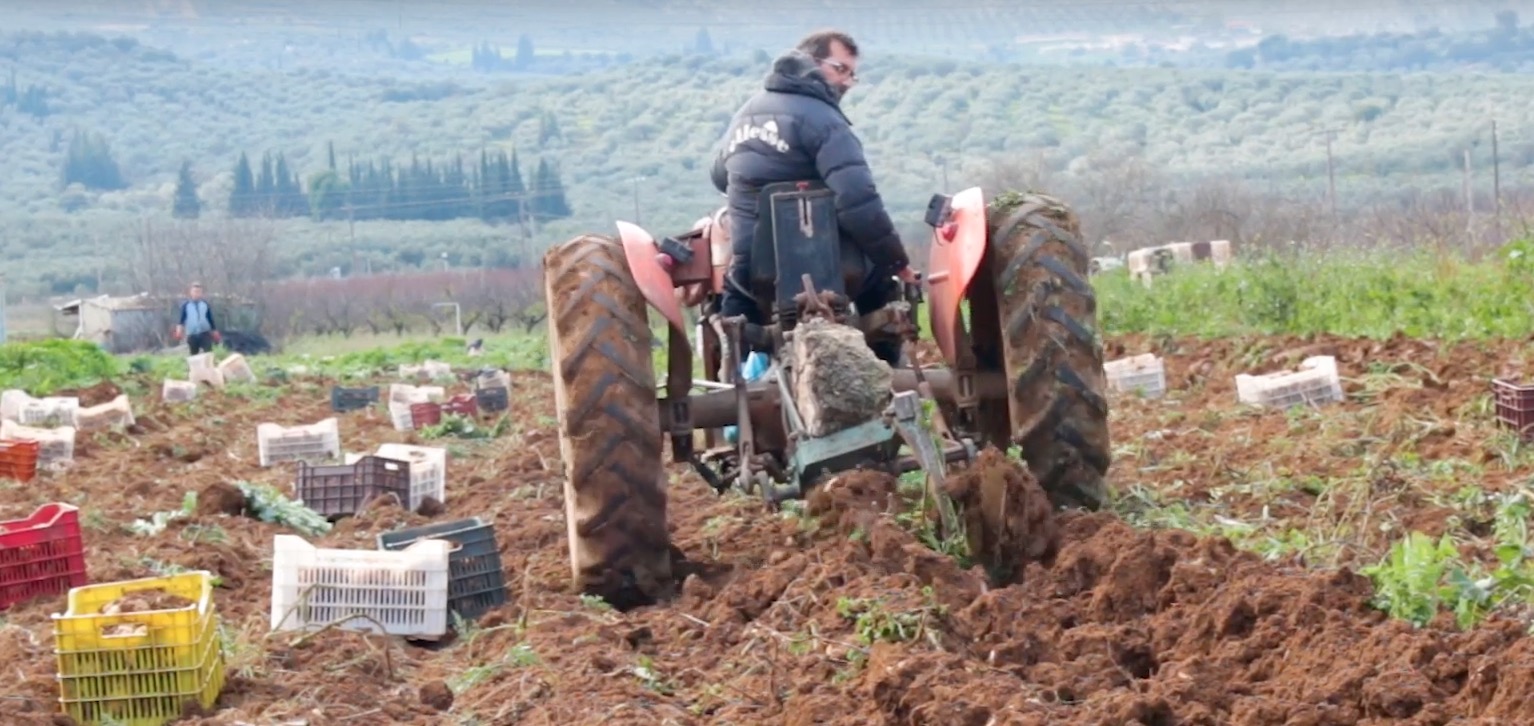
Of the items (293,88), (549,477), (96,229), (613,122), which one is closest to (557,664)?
(549,477)

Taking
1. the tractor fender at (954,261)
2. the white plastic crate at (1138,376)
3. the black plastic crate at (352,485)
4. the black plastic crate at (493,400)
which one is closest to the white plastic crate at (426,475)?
the black plastic crate at (352,485)

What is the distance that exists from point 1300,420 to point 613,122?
90.0 metres

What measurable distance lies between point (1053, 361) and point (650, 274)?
1.62m

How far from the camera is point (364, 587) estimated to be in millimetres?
8102

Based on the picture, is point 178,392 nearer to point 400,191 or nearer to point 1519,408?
point 1519,408

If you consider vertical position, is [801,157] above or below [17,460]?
above

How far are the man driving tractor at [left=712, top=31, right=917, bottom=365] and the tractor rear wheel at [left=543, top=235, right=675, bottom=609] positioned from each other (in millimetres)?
880

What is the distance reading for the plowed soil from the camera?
568cm

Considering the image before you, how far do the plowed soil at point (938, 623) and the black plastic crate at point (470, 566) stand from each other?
0.16 metres

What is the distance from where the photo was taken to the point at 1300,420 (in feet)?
40.4

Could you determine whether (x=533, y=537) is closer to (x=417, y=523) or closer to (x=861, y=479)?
(x=417, y=523)

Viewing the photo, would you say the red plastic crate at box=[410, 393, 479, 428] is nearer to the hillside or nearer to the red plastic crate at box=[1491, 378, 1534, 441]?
the red plastic crate at box=[1491, 378, 1534, 441]

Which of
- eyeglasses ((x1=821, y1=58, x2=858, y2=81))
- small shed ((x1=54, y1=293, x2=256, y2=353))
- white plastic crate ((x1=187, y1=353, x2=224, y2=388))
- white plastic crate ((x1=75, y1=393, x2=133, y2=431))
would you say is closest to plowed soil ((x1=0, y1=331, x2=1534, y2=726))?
eyeglasses ((x1=821, y1=58, x2=858, y2=81))

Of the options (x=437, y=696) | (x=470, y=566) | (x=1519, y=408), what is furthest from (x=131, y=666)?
(x=1519, y=408)
